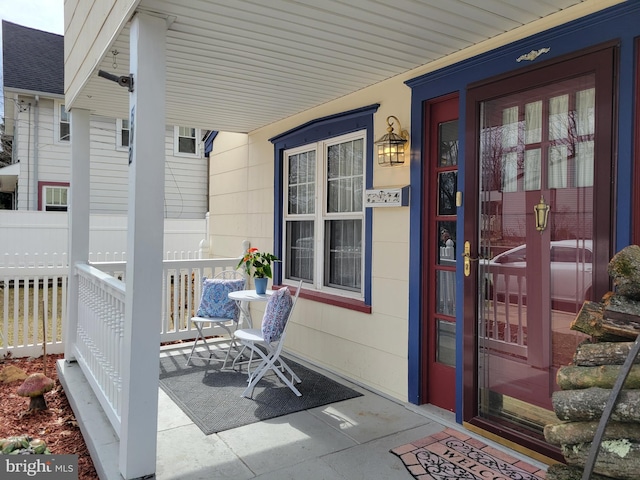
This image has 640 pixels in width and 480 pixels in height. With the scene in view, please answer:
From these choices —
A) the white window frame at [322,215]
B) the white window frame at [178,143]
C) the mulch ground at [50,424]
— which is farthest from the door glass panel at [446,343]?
the white window frame at [178,143]

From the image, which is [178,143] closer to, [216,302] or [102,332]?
[216,302]

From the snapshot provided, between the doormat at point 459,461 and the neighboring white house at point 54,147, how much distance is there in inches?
321

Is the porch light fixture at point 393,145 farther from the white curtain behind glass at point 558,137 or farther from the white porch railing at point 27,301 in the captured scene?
the white porch railing at point 27,301

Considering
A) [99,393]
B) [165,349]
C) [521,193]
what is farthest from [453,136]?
[165,349]

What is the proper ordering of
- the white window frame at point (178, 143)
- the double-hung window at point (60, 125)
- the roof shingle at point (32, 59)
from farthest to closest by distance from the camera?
the white window frame at point (178, 143) → the double-hung window at point (60, 125) → the roof shingle at point (32, 59)

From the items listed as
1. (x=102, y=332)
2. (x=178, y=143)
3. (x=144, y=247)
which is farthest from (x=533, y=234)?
(x=178, y=143)

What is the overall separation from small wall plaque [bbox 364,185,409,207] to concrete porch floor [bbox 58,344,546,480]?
157cm

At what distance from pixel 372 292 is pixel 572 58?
7.37ft

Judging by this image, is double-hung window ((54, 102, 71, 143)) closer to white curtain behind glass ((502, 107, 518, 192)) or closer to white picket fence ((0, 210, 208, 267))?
white picket fence ((0, 210, 208, 267))

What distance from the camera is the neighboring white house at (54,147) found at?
10133 millimetres

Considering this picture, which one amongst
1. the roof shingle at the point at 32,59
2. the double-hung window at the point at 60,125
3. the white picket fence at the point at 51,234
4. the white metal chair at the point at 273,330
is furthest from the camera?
the double-hung window at the point at 60,125

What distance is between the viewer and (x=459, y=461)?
2715 millimetres

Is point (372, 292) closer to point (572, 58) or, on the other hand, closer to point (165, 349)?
point (572, 58)

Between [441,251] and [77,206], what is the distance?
3460 millimetres
